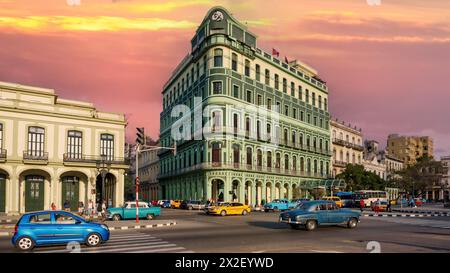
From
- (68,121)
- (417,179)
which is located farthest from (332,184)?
(68,121)

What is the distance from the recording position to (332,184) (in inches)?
2731

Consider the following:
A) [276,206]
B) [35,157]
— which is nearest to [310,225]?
[276,206]

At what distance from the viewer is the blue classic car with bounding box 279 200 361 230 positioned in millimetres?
23609

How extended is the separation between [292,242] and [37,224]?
32.9 ft

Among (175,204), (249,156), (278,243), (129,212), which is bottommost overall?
(175,204)

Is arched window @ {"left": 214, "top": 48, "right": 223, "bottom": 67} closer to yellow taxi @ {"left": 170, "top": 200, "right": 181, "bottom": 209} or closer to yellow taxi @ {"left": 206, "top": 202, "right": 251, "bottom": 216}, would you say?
yellow taxi @ {"left": 170, "top": 200, "right": 181, "bottom": 209}

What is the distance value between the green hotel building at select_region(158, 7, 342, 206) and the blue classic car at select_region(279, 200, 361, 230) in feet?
107

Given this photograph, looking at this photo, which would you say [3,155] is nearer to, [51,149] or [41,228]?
[51,149]

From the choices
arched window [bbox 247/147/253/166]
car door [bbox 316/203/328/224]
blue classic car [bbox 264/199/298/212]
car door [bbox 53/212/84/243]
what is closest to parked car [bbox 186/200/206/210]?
blue classic car [bbox 264/199/298/212]

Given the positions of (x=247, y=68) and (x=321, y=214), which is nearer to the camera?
(x=321, y=214)

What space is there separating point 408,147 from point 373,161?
52331 millimetres

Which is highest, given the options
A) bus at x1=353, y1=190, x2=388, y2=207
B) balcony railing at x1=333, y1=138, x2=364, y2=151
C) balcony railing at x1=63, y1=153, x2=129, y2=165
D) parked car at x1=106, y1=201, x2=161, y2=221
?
balcony railing at x1=333, y1=138, x2=364, y2=151

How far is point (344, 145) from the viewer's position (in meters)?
90.4

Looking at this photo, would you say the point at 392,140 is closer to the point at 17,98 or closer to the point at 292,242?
the point at 17,98
